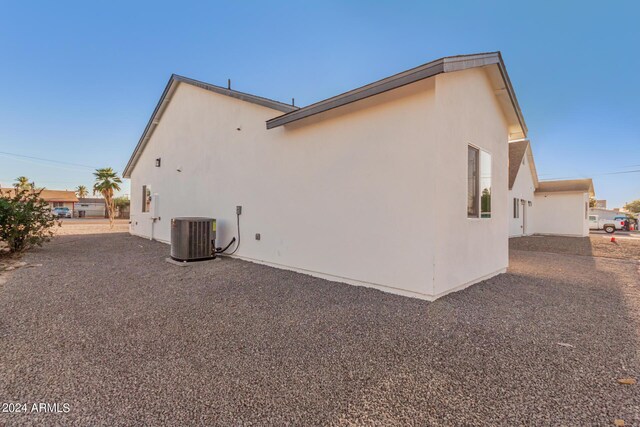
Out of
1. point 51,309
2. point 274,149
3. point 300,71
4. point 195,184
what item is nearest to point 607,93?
point 300,71

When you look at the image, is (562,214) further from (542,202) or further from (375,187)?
(375,187)

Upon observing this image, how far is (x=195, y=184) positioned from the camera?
8.94m

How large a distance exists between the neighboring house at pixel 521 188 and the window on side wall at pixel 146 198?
57.5ft

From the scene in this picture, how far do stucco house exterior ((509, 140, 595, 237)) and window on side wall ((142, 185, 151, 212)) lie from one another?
1797cm

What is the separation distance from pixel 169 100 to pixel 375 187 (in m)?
9.62

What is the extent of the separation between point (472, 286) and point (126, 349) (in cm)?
506

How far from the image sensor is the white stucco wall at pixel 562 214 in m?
17.9

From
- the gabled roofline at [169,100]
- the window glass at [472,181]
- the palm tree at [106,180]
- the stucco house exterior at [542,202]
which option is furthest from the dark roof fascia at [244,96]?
the palm tree at [106,180]

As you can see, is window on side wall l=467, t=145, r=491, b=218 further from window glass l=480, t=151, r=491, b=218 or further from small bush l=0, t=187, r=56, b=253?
small bush l=0, t=187, r=56, b=253

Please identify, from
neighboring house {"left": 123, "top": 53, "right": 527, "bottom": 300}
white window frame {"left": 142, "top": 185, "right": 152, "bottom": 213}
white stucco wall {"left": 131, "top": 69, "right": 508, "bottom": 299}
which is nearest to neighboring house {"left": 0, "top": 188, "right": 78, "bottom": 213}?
white window frame {"left": 142, "top": 185, "right": 152, "bottom": 213}

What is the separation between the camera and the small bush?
7.19m

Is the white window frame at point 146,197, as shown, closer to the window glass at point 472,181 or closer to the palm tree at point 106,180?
the palm tree at point 106,180

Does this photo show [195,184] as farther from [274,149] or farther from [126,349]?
[126,349]

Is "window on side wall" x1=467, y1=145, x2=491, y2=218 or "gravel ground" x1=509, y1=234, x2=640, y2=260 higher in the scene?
"window on side wall" x1=467, y1=145, x2=491, y2=218
